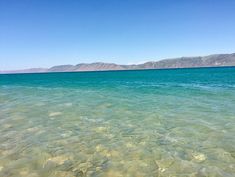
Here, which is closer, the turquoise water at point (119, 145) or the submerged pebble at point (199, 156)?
the turquoise water at point (119, 145)

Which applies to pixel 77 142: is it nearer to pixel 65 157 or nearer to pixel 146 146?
pixel 65 157

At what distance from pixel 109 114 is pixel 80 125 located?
2.94 meters

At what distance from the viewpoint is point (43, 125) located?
37.2 ft

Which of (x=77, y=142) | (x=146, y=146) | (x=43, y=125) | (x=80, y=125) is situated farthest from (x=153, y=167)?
(x=43, y=125)

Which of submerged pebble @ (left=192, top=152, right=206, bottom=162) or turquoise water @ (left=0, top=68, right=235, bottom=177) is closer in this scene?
turquoise water @ (left=0, top=68, right=235, bottom=177)

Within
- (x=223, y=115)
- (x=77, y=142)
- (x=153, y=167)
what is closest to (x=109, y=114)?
(x=77, y=142)

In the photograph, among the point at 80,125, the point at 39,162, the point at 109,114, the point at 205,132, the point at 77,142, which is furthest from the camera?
the point at 109,114

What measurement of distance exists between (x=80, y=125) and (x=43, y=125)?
185 cm

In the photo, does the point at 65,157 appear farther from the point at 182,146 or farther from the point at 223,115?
the point at 223,115

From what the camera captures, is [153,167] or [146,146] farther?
[146,146]

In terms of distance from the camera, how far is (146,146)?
26.4 ft

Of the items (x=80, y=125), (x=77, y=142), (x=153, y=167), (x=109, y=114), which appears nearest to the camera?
(x=153, y=167)

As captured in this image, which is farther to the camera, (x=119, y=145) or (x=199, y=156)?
(x=119, y=145)

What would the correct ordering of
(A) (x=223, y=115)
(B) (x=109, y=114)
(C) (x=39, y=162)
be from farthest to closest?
(B) (x=109, y=114), (A) (x=223, y=115), (C) (x=39, y=162)
